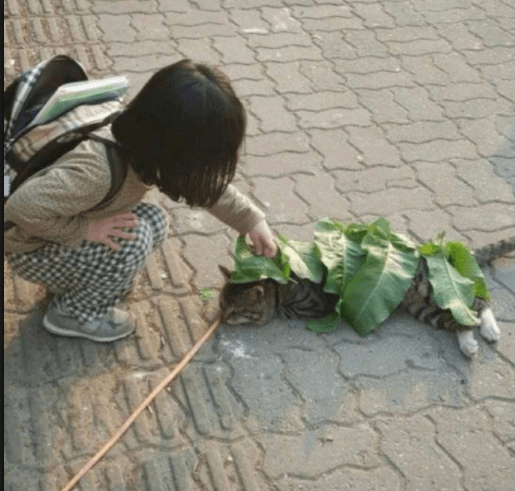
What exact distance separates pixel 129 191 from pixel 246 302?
78cm

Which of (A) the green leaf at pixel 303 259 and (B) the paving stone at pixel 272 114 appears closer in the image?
(A) the green leaf at pixel 303 259

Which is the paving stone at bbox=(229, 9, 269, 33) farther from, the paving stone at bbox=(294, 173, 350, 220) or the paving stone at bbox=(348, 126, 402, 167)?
the paving stone at bbox=(294, 173, 350, 220)

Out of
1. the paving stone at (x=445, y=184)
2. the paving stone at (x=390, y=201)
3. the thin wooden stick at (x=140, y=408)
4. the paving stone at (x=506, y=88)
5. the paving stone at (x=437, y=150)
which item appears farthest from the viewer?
the paving stone at (x=506, y=88)

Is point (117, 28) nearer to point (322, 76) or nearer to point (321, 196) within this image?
point (322, 76)

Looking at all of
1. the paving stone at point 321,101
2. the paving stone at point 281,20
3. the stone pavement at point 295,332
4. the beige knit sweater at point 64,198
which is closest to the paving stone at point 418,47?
the stone pavement at point 295,332

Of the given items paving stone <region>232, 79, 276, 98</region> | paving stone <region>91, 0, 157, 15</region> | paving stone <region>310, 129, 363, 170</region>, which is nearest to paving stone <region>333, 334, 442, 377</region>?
paving stone <region>310, 129, 363, 170</region>

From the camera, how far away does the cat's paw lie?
3.46 meters

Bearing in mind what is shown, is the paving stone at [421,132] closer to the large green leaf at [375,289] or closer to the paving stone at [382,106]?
the paving stone at [382,106]

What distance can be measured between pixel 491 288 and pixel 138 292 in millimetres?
1697

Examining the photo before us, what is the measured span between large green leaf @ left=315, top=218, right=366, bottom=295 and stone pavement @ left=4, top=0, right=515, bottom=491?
25 centimetres

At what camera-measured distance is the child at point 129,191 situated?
261 centimetres

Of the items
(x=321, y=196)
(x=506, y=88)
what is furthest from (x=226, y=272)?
(x=506, y=88)

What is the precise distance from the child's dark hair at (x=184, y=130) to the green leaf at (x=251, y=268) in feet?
2.25

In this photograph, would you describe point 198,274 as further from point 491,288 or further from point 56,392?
point 491,288
